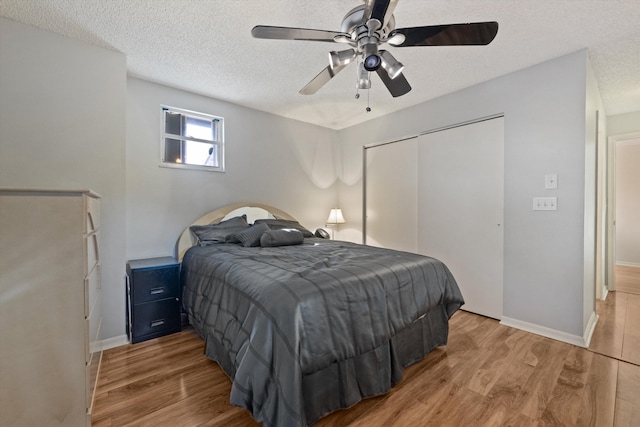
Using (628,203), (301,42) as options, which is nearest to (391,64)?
(301,42)

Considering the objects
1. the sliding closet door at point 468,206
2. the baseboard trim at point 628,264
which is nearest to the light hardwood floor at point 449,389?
the sliding closet door at point 468,206

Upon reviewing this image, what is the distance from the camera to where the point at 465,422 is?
4.84 feet

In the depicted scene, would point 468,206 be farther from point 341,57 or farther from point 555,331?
point 341,57

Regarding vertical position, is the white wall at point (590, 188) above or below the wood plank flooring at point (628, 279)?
above

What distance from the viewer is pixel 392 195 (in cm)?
395

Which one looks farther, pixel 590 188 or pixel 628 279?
pixel 628 279

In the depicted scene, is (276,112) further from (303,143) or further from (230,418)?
(230,418)

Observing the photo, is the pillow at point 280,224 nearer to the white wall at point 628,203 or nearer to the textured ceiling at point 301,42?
the textured ceiling at point 301,42

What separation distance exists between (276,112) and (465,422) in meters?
3.83

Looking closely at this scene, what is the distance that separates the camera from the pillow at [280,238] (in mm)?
2798

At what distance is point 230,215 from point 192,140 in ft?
3.29

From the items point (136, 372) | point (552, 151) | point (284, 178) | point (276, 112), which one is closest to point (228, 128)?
point (276, 112)

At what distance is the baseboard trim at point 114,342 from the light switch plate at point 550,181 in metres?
4.05

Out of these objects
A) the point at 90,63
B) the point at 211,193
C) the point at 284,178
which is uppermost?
the point at 90,63
